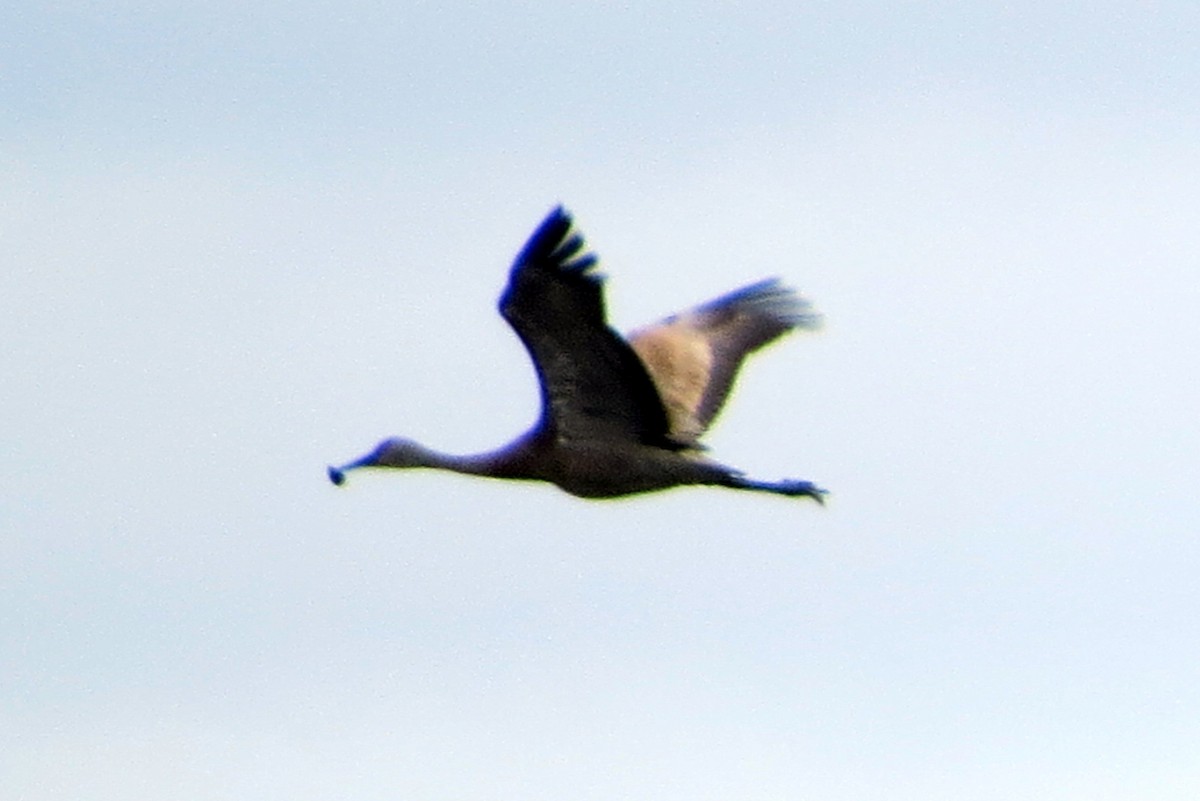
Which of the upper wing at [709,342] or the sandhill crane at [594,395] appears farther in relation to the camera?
the upper wing at [709,342]

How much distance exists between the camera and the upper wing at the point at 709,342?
22.4 meters

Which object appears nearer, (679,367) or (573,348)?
(573,348)

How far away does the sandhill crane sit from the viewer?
754 inches

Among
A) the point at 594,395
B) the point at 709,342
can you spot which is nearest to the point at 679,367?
the point at 709,342

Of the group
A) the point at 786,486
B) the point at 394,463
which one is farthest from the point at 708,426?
the point at 394,463

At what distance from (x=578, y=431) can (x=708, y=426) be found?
1.59 m

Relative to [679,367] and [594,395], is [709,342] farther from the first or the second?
[594,395]

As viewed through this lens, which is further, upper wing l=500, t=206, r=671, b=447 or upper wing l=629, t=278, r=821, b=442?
upper wing l=629, t=278, r=821, b=442

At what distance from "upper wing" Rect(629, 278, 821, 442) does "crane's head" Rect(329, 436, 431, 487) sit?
196cm

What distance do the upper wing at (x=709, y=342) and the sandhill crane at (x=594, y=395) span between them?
0.02 metres

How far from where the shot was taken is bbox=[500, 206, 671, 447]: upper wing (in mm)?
19000

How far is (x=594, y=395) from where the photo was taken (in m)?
20.5

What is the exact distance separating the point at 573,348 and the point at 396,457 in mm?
2508

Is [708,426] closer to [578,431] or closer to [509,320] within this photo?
[578,431]
